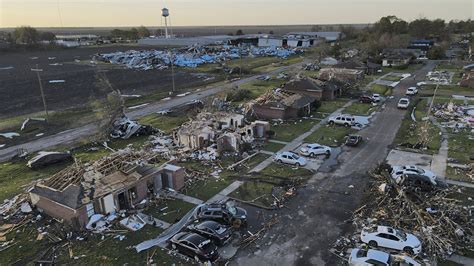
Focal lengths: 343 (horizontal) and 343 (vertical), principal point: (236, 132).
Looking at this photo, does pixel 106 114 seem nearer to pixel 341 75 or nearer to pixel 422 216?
pixel 422 216

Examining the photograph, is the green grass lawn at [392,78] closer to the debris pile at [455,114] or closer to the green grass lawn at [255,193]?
the debris pile at [455,114]

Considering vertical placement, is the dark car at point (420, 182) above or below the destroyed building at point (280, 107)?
below

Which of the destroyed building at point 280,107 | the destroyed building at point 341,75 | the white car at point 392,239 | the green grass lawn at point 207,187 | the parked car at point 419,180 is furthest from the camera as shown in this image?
the destroyed building at point 341,75

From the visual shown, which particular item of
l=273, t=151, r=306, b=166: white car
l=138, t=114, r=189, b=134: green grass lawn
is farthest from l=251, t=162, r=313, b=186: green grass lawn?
l=138, t=114, r=189, b=134: green grass lawn

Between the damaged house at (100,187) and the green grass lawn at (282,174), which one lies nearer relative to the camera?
the damaged house at (100,187)

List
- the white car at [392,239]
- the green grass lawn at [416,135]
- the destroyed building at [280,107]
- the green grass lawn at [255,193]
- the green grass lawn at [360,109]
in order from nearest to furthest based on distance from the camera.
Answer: the white car at [392,239] → the green grass lawn at [255,193] → the green grass lawn at [416,135] → the destroyed building at [280,107] → the green grass lawn at [360,109]

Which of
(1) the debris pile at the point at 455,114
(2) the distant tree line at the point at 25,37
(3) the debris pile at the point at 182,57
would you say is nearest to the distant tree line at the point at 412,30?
(3) the debris pile at the point at 182,57

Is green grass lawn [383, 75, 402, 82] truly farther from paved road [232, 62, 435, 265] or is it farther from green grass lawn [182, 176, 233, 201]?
green grass lawn [182, 176, 233, 201]

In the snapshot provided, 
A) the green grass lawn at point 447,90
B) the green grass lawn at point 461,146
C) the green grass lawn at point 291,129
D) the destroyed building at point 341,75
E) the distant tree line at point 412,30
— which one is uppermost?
the distant tree line at point 412,30

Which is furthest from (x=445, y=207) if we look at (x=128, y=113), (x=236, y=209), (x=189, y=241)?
(x=128, y=113)
